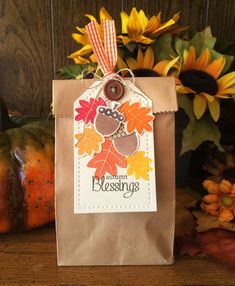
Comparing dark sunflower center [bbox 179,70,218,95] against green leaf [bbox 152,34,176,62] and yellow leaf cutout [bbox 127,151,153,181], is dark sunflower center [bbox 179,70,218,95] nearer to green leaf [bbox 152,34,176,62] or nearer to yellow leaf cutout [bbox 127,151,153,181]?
green leaf [bbox 152,34,176,62]

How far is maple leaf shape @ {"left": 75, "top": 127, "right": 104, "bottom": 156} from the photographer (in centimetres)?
52

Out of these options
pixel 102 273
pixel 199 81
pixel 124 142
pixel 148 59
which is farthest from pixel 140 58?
Answer: pixel 102 273

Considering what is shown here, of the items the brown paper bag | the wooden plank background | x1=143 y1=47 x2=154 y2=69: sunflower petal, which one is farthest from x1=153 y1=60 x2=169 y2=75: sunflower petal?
the wooden plank background

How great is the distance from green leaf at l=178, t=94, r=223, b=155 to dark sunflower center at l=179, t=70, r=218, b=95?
0.03 m

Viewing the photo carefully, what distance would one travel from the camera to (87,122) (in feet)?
1.72

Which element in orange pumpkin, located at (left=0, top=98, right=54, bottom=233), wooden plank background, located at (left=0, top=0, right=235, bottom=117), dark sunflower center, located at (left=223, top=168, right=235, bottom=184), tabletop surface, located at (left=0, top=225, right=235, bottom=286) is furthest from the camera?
wooden plank background, located at (left=0, top=0, right=235, bottom=117)

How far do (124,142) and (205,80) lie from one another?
24 centimetres

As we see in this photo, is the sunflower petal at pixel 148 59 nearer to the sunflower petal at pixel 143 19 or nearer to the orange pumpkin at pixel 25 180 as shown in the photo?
the sunflower petal at pixel 143 19

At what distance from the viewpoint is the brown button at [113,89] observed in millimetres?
525

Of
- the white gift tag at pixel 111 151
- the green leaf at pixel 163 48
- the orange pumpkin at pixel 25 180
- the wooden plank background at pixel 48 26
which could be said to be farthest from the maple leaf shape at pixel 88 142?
the wooden plank background at pixel 48 26

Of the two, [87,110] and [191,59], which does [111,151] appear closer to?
[87,110]

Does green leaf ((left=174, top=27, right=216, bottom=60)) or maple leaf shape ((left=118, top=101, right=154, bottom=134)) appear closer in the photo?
maple leaf shape ((left=118, top=101, right=154, bottom=134))

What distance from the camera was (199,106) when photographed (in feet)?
2.10

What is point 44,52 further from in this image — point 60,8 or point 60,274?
point 60,274
